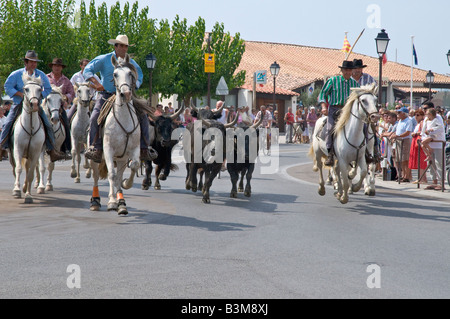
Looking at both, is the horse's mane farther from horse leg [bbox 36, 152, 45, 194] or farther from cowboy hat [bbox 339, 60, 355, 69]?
horse leg [bbox 36, 152, 45, 194]

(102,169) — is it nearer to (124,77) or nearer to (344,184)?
(124,77)

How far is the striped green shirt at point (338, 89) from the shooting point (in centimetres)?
1314

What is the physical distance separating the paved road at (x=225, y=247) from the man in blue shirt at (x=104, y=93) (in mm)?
993

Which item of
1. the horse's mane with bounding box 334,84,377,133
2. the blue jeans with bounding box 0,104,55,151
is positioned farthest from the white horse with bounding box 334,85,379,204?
the blue jeans with bounding box 0,104,55,151

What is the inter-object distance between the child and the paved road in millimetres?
2524

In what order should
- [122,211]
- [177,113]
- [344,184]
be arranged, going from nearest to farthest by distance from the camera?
[122,211] → [344,184] → [177,113]

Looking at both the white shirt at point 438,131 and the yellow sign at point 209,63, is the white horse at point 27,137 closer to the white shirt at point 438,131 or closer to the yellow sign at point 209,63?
the white shirt at point 438,131

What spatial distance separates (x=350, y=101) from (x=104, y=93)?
14.2 ft

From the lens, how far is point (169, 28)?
2087 inches

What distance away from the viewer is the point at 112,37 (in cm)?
4712

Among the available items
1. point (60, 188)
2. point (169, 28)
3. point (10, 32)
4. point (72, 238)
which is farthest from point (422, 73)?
point (72, 238)

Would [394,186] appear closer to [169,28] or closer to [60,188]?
[60,188]

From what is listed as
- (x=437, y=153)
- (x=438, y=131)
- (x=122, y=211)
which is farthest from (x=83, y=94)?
(x=437, y=153)
